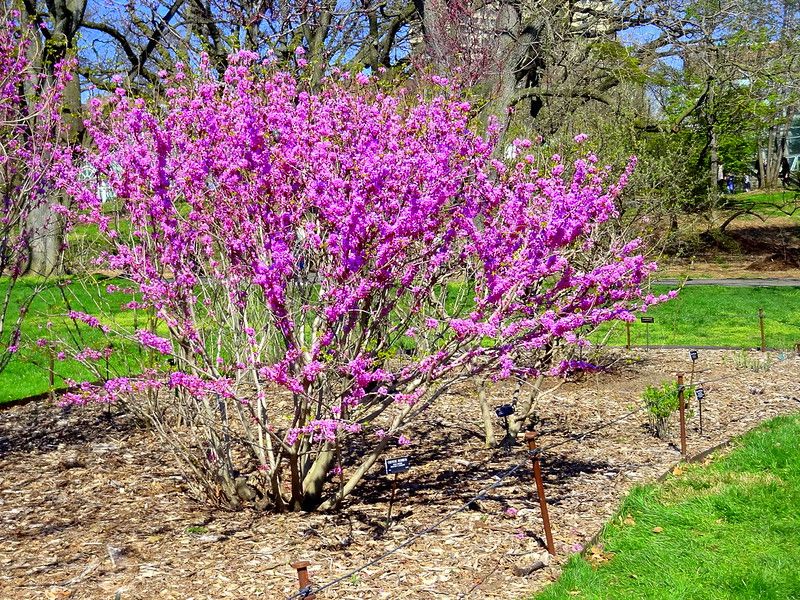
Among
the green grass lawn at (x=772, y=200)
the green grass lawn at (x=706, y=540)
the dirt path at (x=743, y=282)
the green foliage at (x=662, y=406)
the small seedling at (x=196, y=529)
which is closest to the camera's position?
the green grass lawn at (x=706, y=540)

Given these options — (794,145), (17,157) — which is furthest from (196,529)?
(794,145)

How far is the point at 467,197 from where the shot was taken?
5.07 meters

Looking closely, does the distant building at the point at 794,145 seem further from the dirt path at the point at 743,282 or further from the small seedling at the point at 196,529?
the small seedling at the point at 196,529

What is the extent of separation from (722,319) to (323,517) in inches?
457

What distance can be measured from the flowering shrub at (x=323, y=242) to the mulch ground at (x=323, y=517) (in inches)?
20.1

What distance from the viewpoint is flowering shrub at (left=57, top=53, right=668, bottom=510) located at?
14.9 feet

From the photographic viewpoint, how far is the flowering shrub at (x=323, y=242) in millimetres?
4535

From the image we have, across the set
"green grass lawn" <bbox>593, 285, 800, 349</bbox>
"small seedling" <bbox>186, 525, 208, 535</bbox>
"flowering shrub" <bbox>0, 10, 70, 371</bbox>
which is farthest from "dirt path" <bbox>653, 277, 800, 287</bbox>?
"small seedling" <bbox>186, 525, 208, 535</bbox>

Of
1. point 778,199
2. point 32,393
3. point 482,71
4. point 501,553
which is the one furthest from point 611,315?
point 778,199

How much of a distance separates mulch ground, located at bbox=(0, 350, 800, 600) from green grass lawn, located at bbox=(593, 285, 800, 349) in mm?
4250

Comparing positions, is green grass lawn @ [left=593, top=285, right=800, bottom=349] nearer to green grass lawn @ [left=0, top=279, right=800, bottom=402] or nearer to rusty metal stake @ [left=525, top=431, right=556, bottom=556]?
green grass lawn @ [left=0, top=279, right=800, bottom=402]

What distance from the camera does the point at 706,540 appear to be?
16.8 feet

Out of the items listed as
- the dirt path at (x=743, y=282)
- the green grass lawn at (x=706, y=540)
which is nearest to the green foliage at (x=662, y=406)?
the green grass lawn at (x=706, y=540)

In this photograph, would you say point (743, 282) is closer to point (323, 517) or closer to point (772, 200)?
point (772, 200)
